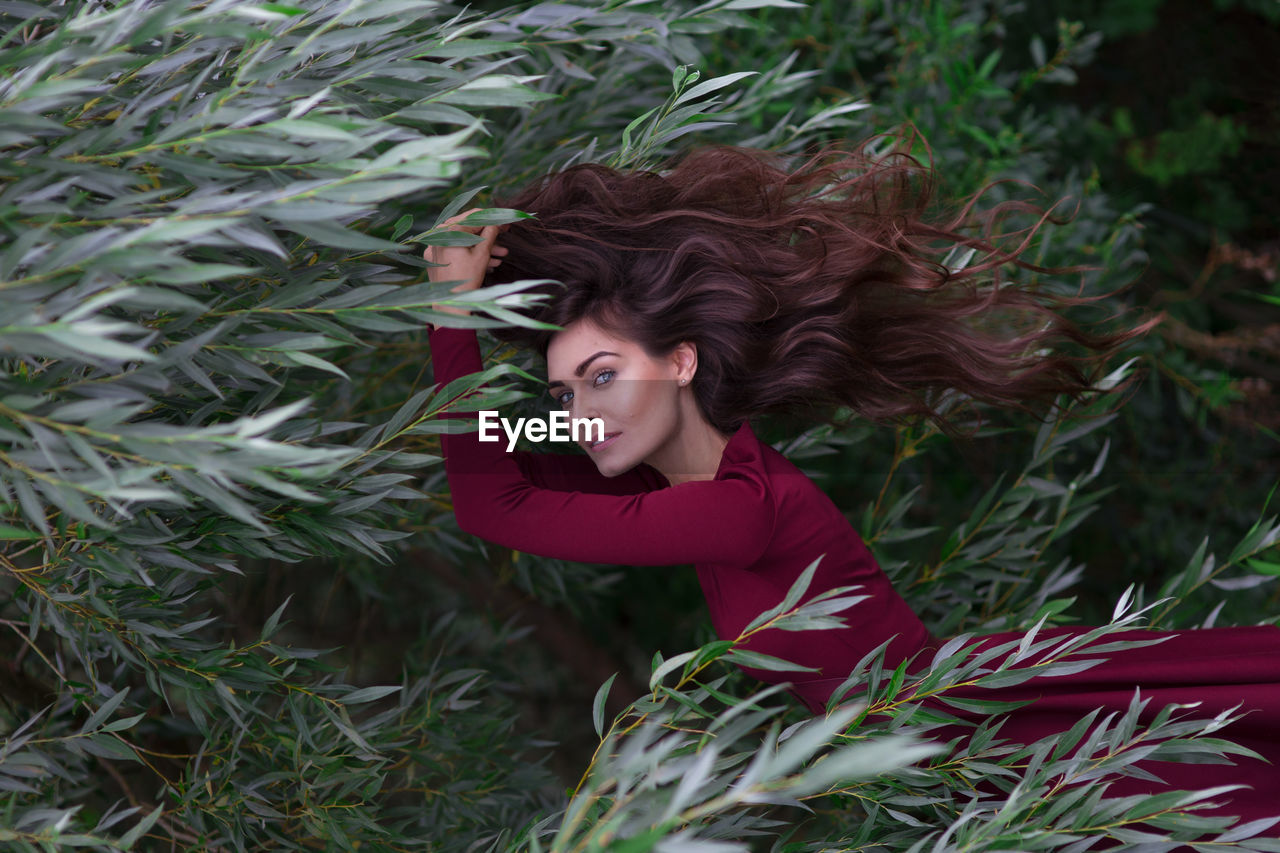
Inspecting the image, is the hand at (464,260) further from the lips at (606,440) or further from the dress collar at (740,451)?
the dress collar at (740,451)

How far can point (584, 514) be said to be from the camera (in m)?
1.15

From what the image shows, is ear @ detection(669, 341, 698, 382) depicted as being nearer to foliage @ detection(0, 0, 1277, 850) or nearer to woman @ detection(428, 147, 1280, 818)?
woman @ detection(428, 147, 1280, 818)

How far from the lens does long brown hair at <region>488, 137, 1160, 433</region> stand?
1.25 meters

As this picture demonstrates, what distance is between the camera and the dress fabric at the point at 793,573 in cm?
115

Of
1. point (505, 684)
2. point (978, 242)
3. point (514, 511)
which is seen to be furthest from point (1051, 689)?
point (505, 684)

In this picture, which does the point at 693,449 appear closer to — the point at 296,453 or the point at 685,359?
the point at 685,359

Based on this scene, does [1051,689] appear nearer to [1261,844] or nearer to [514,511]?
[1261,844]

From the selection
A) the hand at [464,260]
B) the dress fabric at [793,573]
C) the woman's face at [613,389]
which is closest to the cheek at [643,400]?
the woman's face at [613,389]

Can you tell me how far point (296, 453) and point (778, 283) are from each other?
72 cm

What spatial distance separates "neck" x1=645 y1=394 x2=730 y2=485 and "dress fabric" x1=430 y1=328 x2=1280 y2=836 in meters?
0.06

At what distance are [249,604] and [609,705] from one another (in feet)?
3.18

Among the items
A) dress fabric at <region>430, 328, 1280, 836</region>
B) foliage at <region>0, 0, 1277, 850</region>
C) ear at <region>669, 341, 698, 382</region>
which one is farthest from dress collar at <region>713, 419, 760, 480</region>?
foliage at <region>0, 0, 1277, 850</region>

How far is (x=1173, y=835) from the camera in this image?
106 centimetres

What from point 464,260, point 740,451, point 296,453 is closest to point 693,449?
point 740,451
